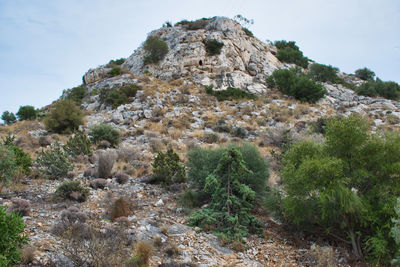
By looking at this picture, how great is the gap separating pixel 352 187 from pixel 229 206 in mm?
2565

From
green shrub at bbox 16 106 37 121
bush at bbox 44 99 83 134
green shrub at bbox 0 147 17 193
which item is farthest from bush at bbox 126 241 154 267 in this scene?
green shrub at bbox 16 106 37 121

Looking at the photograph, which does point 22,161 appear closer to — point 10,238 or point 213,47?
point 10,238

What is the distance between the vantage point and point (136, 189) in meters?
7.86

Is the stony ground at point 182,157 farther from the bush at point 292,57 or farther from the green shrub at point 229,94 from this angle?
the bush at point 292,57

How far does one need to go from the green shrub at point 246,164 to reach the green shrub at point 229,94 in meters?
15.1

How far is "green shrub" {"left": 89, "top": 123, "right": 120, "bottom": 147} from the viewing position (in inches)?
513

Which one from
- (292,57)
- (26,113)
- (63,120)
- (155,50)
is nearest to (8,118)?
(26,113)

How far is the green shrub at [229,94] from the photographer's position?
2299 centimetres

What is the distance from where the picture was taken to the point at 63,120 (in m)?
15.7

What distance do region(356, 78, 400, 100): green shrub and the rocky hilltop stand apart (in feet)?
5.73

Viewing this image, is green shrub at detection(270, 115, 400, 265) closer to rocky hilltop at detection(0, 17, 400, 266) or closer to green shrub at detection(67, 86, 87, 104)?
rocky hilltop at detection(0, 17, 400, 266)

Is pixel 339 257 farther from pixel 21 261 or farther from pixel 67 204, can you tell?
pixel 67 204

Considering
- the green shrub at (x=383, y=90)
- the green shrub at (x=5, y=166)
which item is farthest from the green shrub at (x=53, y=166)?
the green shrub at (x=383, y=90)

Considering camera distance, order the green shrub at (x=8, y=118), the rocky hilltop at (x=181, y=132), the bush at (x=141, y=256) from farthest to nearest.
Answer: the green shrub at (x=8, y=118), the rocky hilltop at (x=181, y=132), the bush at (x=141, y=256)
